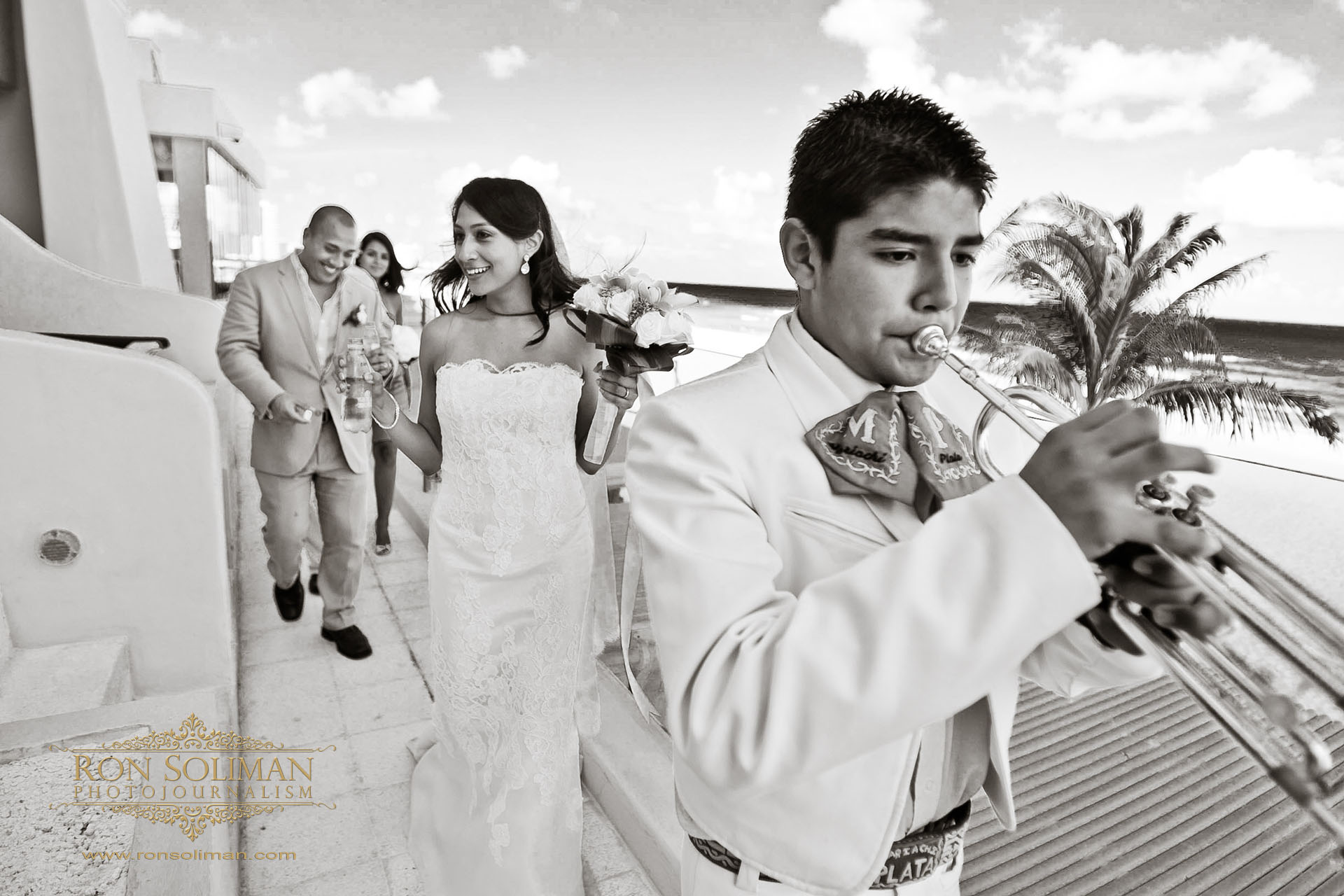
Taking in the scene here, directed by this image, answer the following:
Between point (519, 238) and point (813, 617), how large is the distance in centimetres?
253

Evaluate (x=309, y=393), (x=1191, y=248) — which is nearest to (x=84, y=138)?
(x=309, y=393)

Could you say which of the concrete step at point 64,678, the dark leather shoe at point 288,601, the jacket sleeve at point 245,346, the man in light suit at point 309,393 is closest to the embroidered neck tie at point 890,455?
the concrete step at point 64,678

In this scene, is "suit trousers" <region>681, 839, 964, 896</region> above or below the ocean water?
above

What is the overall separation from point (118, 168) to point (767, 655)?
8089 mm

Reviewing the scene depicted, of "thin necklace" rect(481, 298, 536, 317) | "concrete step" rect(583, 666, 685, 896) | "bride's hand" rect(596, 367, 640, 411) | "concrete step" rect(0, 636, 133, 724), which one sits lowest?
"concrete step" rect(583, 666, 685, 896)

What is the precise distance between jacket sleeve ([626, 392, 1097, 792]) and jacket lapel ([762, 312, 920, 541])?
0.21m

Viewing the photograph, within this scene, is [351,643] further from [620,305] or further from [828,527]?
[828,527]

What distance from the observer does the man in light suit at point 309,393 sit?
13.6 ft

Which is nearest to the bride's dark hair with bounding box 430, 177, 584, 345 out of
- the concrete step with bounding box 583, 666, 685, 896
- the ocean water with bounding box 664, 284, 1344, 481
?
the concrete step with bounding box 583, 666, 685, 896

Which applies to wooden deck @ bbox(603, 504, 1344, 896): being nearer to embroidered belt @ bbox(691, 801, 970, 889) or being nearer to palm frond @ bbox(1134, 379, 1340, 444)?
embroidered belt @ bbox(691, 801, 970, 889)

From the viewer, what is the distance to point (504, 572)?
2887mm

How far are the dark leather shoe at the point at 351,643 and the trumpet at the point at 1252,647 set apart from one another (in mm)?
4218

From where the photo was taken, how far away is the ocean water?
961 inches

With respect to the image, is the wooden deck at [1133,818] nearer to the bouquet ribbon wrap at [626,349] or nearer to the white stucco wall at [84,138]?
the bouquet ribbon wrap at [626,349]
